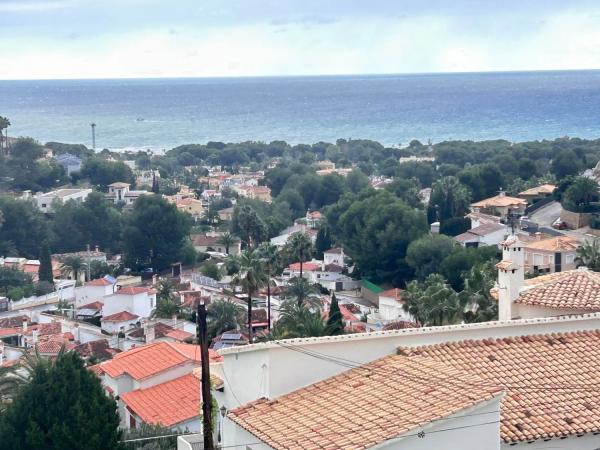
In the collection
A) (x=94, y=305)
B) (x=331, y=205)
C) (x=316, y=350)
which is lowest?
(x=331, y=205)

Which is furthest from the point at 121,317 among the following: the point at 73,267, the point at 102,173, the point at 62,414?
the point at 102,173

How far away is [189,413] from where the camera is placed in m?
27.4

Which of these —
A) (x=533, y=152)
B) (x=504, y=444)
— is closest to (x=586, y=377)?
(x=504, y=444)

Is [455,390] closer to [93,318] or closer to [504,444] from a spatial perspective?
[504,444]

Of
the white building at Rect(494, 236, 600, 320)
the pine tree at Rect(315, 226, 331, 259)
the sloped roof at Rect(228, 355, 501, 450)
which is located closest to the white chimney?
the white building at Rect(494, 236, 600, 320)

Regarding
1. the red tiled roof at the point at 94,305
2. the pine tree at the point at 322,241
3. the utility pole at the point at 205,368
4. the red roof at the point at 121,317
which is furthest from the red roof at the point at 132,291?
the utility pole at the point at 205,368

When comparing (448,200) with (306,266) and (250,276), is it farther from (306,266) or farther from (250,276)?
(250,276)

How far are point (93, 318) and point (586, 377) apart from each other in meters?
41.4

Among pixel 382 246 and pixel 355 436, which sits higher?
pixel 355 436

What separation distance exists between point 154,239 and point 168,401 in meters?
46.7

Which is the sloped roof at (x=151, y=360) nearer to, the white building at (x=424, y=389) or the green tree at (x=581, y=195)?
the white building at (x=424, y=389)

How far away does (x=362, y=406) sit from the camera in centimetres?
1384

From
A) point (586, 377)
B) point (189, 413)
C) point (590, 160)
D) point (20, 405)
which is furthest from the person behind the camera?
point (590, 160)

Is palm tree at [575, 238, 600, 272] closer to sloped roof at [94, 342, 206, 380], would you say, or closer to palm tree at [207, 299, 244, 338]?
palm tree at [207, 299, 244, 338]
